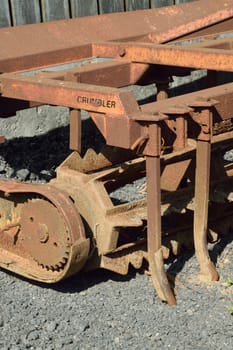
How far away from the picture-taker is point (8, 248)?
379cm

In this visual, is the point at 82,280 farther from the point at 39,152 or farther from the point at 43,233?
the point at 39,152

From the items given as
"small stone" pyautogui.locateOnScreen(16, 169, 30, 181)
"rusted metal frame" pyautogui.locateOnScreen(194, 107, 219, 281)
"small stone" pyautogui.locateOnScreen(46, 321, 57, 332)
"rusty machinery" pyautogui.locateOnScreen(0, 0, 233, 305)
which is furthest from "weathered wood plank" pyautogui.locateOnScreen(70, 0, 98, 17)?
"small stone" pyautogui.locateOnScreen(46, 321, 57, 332)

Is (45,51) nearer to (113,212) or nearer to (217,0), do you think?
(113,212)

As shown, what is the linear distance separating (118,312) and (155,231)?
1.42ft

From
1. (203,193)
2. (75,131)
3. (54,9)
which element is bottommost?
(203,193)

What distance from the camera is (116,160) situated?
12.6 feet

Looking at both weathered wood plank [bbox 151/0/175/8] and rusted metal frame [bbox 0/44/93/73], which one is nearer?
rusted metal frame [bbox 0/44/93/73]

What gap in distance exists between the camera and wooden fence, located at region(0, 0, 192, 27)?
5.51 metres

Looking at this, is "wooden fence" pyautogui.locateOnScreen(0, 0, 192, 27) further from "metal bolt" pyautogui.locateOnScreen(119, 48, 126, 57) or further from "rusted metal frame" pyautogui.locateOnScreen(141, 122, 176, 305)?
"rusted metal frame" pyautogui.locateOnScreen(141, 122, 176, 305)

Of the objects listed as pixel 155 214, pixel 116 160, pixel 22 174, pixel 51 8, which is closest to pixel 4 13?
pixel 51 8

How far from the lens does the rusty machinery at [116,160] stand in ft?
10.5

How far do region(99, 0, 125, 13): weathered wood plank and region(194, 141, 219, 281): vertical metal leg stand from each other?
9.72 feet

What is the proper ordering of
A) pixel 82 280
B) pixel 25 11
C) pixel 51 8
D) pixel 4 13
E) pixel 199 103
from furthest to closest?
1. pixel 51 8
2. pixel 25 11
3. pixel 4 13
4. pixel 82 280
5. pixel 199 103

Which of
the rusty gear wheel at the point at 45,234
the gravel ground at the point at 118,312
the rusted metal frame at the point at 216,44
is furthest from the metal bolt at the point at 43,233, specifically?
the rusted metal frame at the point at 216,44
